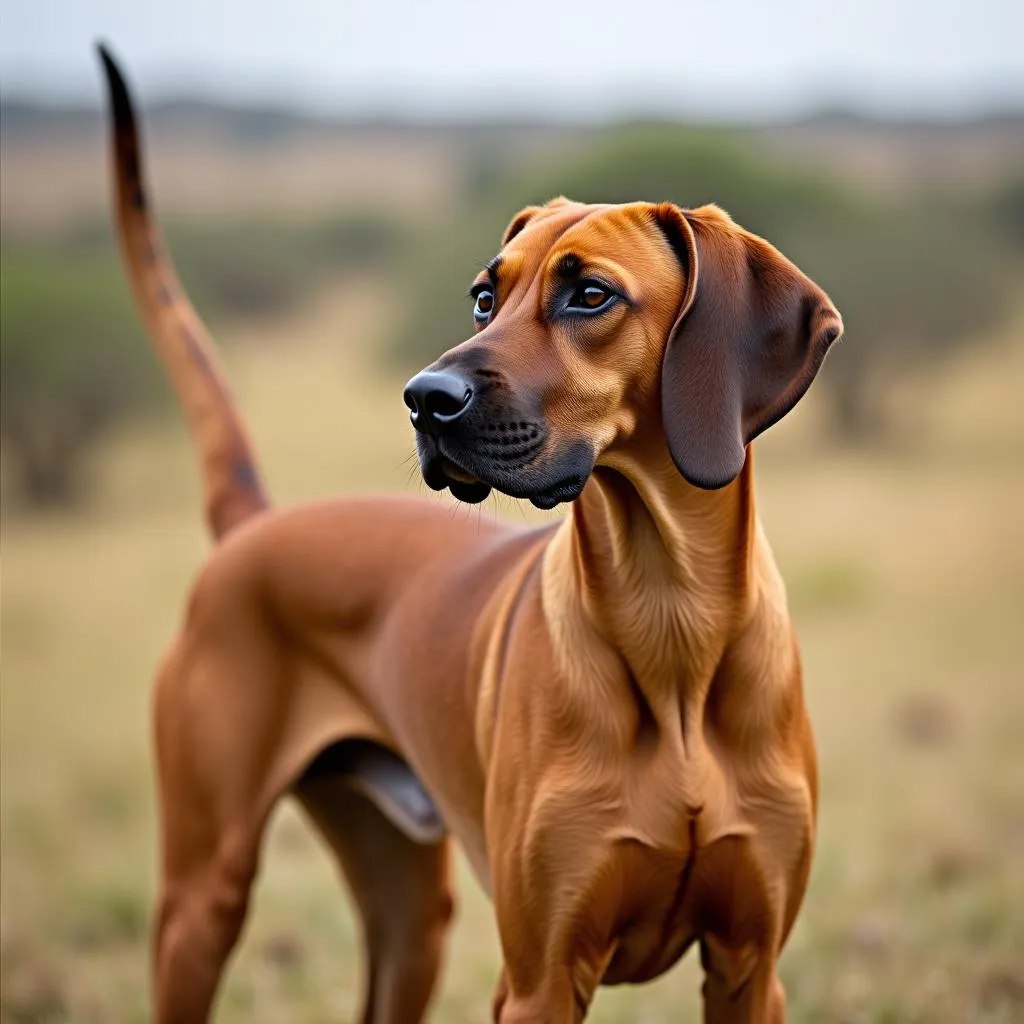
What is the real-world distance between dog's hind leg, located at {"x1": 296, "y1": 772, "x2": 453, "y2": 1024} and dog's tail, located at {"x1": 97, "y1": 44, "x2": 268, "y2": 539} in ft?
3.12

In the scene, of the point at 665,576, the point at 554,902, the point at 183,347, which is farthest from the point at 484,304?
the point at 183,347

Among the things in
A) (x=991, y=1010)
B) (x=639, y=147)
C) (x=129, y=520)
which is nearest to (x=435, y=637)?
(x=991, y=1010)

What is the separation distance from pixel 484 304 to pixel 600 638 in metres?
0.76

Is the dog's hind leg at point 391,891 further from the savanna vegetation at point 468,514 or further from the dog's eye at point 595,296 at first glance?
the dog's eye at point 595,296

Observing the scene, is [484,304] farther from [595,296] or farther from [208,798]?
[208,798]

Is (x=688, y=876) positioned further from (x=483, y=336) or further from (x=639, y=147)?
(x=639, y=147)

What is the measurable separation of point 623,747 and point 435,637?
86 cm

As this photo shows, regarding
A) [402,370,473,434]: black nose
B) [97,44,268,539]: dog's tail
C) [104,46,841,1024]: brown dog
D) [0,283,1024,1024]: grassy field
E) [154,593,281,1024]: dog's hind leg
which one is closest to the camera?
[402,370,473,434]: black nose

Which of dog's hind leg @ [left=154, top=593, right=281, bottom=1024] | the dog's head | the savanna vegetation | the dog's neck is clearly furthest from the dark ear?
dog's hind leg @ [left=154, top=593, right=281, bottom=1024]

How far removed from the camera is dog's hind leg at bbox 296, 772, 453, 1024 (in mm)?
4758

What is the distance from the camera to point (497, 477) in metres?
2.88

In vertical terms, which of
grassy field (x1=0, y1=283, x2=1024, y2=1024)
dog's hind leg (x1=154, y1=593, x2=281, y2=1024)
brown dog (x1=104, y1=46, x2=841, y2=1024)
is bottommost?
grassy field (x1=0, y1=283, x2=1024, y2=1024)

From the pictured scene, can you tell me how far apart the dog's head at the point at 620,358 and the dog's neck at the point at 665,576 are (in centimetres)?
22

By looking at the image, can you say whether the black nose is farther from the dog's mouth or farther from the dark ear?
the dark ear
